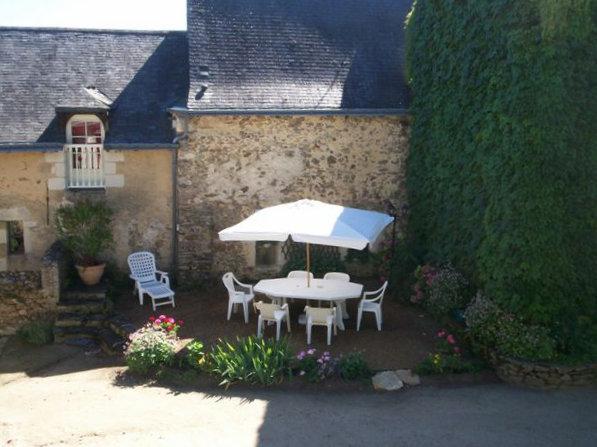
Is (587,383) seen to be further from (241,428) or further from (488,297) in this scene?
(241,428)

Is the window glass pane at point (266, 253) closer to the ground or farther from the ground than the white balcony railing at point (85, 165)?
closer to the ground

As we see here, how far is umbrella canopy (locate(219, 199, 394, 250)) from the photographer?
29.2 ft

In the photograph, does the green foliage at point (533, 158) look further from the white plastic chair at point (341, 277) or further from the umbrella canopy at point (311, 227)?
the white plastic chair at point (341, 277)

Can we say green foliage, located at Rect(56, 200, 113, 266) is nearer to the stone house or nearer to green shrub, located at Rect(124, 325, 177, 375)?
the stone house

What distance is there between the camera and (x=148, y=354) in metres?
8.70

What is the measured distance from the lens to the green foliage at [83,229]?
1181 cm

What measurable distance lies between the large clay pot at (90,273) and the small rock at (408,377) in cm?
661

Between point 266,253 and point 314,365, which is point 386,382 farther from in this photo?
point 266,253

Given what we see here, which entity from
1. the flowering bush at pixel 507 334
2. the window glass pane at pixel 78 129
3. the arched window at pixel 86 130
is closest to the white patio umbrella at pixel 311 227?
the flowering bush at pixel 507 334

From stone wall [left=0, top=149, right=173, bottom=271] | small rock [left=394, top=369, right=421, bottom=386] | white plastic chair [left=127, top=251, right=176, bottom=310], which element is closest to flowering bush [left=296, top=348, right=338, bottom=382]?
small rock [left=394, top=369, right=421, bottom=386]

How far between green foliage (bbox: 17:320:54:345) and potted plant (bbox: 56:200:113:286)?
1259 millimetres

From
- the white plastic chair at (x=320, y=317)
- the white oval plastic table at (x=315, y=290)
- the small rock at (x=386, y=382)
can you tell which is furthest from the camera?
the white oval plastic table at (x=315, y=290)

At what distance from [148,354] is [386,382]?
3470 millimetres

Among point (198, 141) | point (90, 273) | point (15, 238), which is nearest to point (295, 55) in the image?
point (198, 141)
